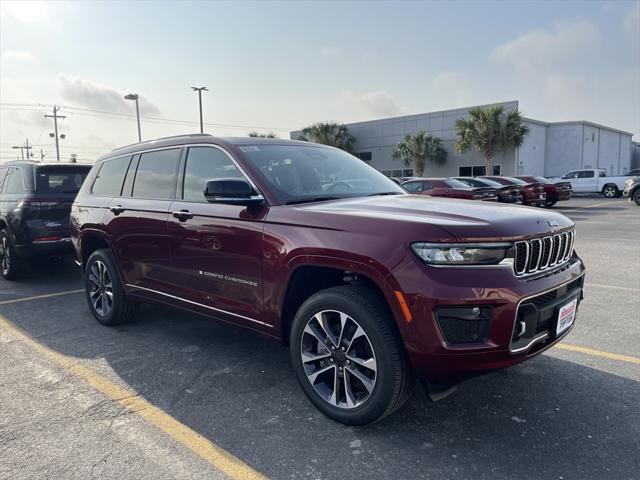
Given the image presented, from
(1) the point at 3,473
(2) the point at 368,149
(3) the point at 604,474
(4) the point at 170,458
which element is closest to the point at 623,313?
(3) the point at 604,474

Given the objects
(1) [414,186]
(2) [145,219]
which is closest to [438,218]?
(2) [145,219]

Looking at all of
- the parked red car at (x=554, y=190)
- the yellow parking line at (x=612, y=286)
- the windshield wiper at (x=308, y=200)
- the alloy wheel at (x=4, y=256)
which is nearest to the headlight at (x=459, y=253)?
the windshield wiper at (x=308, y=200)

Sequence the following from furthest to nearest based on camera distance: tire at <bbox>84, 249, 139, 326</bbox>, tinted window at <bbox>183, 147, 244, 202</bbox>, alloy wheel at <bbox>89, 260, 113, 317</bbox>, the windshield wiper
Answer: alloy wheel at <bbox>89, 260, 113, 317</bbox>
tire at <bbox>84, 249, 139, 326</bbox>
tinted window at <bbox>183, 147, 244, 202</bbox>
the windshield wiper

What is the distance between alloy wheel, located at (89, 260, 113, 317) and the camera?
5008mm

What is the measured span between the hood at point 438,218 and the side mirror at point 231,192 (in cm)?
33

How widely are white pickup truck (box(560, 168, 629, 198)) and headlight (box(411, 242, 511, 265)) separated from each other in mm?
30364

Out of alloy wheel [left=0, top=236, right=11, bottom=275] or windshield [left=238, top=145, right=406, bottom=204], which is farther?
alloy wheel [left=0, top=236, right=11, bottom=275]

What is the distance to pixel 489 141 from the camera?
32406 millimetres

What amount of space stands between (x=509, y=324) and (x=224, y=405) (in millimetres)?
1956

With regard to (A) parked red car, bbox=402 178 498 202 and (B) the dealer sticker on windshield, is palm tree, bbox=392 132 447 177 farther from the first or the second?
(B) the dealer sticker on windshield

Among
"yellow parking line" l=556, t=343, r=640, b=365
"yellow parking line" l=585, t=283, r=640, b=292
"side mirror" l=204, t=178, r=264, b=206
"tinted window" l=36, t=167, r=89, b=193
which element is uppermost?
"tinted window" l=36, t=167, r=89, b=193

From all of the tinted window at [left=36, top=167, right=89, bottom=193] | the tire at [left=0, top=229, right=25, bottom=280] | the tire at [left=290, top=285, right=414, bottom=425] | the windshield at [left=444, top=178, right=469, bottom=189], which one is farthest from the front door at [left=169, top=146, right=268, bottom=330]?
the windshield at [left=444, top=178, right=469, bottom=189]

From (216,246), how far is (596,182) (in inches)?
1208

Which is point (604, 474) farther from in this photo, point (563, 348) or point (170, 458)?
point (170, 458)
